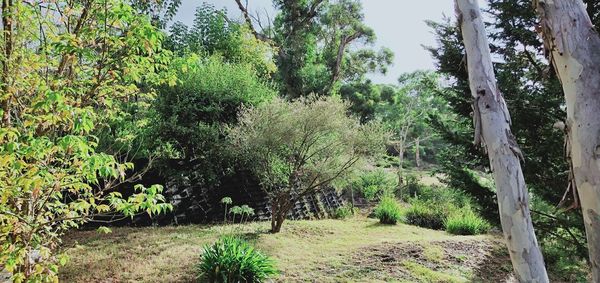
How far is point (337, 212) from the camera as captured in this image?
10.7 m

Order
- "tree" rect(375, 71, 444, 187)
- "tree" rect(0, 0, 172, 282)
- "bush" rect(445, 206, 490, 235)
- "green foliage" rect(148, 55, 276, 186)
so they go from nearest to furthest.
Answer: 1. "tree" rect(0, 0, 172, 282)
2. "green foliage" rect(148, 55, 276, 186)
3. "bush" rect(445, 206, 490, 235)
4. "tree" rect(375, 71, 444, 187)

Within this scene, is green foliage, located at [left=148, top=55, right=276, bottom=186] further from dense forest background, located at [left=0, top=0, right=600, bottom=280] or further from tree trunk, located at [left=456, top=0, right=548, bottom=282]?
tree trunk, located at [left=456, top=0, right=548, bottom=282]

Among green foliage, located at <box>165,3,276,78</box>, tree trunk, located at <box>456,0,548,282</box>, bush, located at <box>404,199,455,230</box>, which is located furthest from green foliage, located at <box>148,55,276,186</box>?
tree trunk, located at <box>456,0,548,282</box>

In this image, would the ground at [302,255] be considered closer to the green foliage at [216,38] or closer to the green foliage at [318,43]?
the green foliage at [216,38]

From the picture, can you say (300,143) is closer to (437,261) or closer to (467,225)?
(437,261)

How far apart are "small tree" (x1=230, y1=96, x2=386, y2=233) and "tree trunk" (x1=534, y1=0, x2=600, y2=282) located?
16.7ft

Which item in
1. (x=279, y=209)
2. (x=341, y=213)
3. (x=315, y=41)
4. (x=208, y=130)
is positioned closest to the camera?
(x=279, y=209)

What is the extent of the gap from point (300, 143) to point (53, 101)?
484 cm

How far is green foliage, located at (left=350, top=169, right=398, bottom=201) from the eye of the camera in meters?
13.3

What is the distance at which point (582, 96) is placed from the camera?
156cm

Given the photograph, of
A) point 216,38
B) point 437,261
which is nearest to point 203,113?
point 216,38

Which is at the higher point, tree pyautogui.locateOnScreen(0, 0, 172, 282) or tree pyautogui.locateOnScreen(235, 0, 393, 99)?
tree pyautogui.locateOnScreen(235, 0, 393, 99)

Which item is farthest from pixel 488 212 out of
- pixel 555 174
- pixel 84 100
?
pixel 84 100

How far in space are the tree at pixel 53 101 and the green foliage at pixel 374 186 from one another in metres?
10.5
